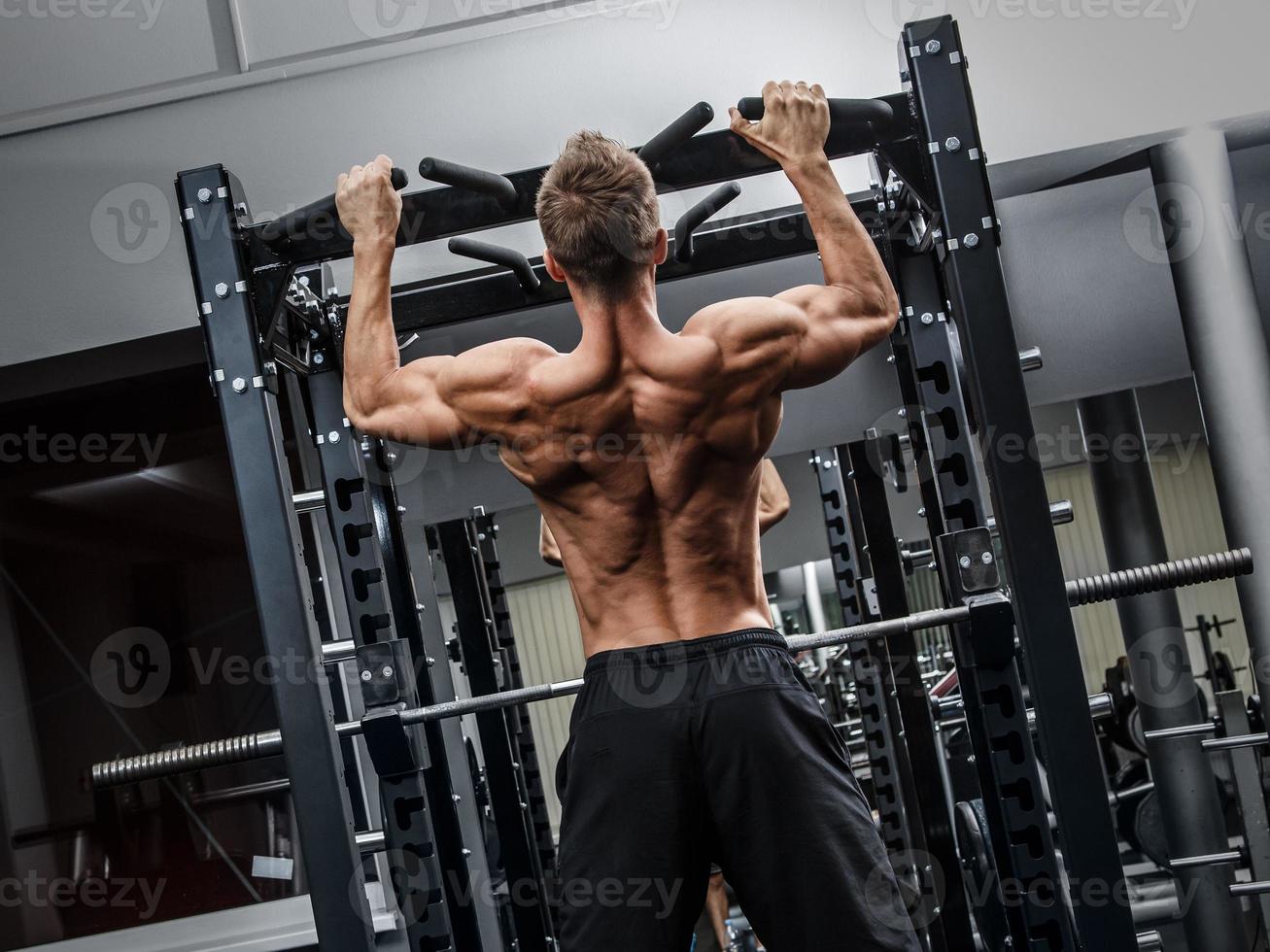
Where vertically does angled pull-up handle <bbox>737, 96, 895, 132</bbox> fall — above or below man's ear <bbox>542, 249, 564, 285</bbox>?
above

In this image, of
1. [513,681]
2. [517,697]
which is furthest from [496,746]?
[517,697]

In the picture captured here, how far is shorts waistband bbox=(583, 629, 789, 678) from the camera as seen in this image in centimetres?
184

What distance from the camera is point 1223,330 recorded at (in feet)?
10.8

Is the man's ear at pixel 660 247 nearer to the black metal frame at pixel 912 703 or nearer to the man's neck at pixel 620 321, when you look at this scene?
the man's neck at pixel 620 321

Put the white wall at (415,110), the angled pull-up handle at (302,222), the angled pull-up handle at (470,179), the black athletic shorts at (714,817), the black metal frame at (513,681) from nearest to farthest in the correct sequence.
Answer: the black athletic shorts at (714,817)
the angled pull-up handle at (470,179)
the angled pull-up handle at (302,222)
the white wall at (415,110)
the black metal frame at (513,681)

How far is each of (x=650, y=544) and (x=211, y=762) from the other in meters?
0.98

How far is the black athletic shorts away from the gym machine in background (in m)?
0.36

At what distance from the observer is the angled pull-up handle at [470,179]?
1.83 metres

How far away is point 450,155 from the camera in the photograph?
3398 millimetres

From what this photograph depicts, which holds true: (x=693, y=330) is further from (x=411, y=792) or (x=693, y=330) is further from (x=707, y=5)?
(x=707, y=5)

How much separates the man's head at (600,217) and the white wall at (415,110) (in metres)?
1.59

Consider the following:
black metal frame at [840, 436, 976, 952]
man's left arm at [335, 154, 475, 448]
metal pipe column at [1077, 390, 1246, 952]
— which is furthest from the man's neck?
metal pipe column at [1077, 390, 1246, 952]

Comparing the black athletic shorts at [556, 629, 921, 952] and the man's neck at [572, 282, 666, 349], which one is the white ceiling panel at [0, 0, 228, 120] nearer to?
the man's neck at [572, 282, 666, 349]

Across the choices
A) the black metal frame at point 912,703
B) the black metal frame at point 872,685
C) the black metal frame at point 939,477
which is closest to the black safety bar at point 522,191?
the black metal frame at point 939,477
